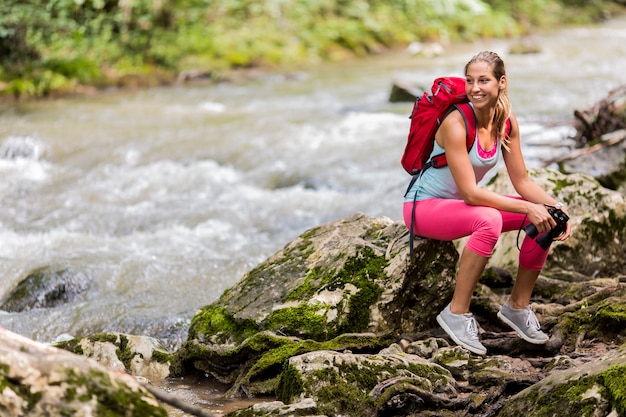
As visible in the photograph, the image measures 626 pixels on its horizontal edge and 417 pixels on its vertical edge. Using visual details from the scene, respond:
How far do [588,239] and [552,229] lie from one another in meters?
1.69

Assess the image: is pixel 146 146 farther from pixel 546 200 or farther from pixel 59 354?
pixel 59 354

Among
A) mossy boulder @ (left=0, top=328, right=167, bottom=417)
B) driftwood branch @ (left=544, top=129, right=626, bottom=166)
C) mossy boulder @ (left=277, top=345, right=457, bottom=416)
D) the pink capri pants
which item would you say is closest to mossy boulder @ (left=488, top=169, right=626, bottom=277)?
the pink capri pants

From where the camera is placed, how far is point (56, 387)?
2459 millimetres

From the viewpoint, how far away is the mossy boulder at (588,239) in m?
5.62

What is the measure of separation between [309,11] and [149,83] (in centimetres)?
680

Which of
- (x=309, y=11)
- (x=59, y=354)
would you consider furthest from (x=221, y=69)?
(x=59, y=354)

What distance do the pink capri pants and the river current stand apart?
228 cm

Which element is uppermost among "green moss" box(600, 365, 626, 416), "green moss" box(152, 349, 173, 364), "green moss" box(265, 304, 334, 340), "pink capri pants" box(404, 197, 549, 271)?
"pink capri pants" box(404, 197, 549, 271)

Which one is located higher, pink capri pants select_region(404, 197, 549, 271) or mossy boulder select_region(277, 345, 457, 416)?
pink capri pants select_region(404, 197, 549, 271)

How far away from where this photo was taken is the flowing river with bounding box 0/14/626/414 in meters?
6.77

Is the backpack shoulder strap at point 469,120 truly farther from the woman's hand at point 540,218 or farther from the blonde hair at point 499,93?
the woman's hand at point 540,218

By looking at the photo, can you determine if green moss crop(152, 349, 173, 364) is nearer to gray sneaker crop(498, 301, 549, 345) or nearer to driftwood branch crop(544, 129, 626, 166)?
gray sneaker crop(498, 301, 549, 345)

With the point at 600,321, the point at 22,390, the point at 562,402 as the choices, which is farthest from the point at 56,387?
the point at 600,321

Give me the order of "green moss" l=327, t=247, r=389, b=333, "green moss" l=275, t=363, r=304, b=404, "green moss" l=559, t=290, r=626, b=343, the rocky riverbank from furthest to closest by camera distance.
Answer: "green moss" l=327, t=247, r=389, b=333
"green moss" l=559, t=290, r=626, b=343
"green moss" l=275, t=363, r=304, b=404
the rocky riverbank
